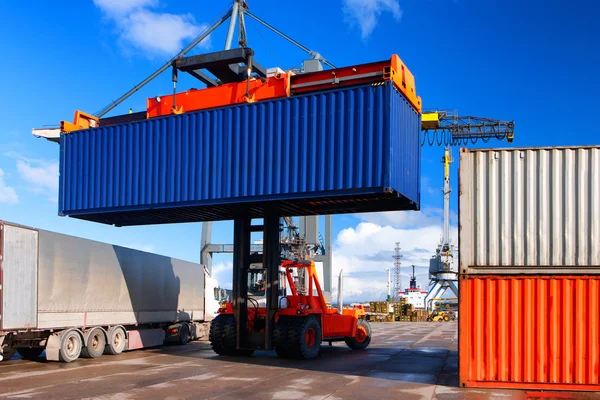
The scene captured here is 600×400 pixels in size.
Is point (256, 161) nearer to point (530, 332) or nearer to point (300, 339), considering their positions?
point (300, 339)

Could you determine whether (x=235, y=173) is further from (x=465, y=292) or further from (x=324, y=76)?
(x=465, y=292)

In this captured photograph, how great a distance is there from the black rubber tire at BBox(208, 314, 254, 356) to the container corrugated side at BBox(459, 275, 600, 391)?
8.57 metres

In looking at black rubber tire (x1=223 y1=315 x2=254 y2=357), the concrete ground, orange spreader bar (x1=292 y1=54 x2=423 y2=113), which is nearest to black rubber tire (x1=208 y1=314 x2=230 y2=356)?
black rubber tire (x1=223 y1=315 x2=254 y2=357)

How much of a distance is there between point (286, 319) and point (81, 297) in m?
5.95

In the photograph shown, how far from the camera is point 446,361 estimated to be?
18750 millimetres

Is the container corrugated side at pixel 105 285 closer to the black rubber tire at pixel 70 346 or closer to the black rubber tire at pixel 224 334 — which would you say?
the black rubber tire at pixel 70 346

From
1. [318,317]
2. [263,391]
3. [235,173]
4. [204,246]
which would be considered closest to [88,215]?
[235,173]

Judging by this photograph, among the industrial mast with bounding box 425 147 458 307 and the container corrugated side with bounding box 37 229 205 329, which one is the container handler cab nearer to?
the container corrugated side with bounding box 37 229 205 329

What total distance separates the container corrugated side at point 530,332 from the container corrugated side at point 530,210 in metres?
0.33

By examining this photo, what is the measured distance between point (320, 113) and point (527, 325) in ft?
26.9

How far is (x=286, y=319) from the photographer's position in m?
18.5

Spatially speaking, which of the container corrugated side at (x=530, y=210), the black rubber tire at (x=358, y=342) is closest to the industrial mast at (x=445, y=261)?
the black rubber tire at (x=358, y=342)

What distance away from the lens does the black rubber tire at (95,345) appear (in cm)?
1850

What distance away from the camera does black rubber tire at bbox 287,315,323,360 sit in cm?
1805
